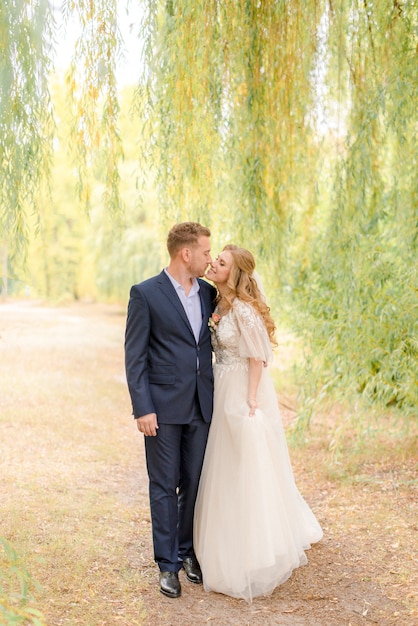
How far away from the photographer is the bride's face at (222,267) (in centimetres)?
328

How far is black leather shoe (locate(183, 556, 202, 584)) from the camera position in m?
3.29

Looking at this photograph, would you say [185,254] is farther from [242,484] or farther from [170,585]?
[170,585]

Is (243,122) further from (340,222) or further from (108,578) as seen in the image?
(108,578)

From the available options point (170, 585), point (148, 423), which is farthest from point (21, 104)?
point (170, 585)

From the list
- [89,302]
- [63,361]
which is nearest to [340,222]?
[63,361]

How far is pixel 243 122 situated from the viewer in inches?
169

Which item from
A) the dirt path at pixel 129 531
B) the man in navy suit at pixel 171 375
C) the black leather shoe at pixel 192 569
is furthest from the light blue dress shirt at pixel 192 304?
the dirt path at pixel 129 531

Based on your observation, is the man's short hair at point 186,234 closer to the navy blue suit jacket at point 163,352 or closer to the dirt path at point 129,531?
the navy blue suit jacket at point 163,352

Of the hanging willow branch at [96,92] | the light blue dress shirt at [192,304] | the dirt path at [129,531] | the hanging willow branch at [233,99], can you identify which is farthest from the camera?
the hanging willow branch at [233,99]

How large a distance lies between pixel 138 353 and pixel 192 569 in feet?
3.41

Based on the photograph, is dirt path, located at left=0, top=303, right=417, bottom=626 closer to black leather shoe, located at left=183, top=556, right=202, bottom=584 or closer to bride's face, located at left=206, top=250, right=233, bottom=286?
black leather shoe, located at left=183, top=556, right=202, bottom=584

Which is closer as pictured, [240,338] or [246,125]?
[240,338]

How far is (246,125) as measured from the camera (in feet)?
14.0

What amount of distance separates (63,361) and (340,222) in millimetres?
7986
